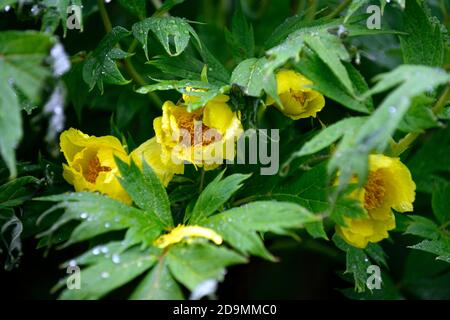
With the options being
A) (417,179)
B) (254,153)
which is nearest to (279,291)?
(417,179)

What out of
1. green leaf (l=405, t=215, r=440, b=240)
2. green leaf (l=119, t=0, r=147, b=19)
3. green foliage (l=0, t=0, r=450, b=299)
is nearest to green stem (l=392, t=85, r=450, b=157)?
green foliage (l=0, t=0, r=450, b=299)

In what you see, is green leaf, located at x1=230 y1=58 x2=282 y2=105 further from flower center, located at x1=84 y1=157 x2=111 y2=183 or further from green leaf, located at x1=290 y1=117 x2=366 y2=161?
flower center, located at x1=84 y1=157 x2=111 y2=183

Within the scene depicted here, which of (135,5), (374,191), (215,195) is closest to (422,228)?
(374,191)

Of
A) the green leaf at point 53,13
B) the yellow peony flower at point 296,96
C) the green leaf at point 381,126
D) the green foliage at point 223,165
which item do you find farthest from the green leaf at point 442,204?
the green leaf at point 53,13

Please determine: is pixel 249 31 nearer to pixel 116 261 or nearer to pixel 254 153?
pixel 254 153

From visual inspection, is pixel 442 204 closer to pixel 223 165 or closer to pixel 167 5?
pixel 223 165
